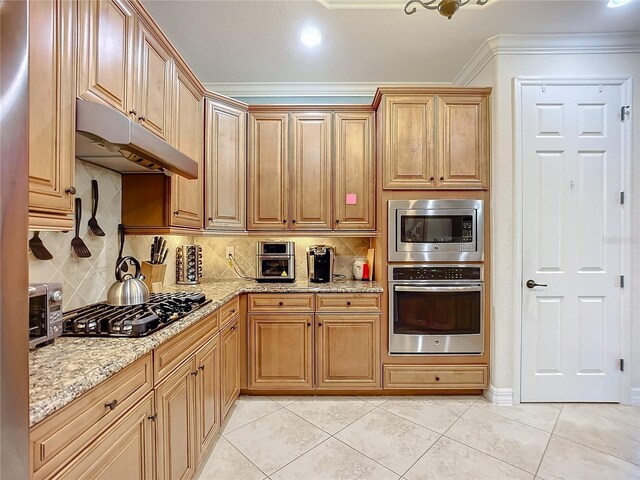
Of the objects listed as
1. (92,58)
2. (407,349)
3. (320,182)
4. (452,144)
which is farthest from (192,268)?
(452,144)

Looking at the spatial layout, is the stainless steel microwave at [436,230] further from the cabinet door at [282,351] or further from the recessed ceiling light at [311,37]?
the recessed ceiling light at [311,37]

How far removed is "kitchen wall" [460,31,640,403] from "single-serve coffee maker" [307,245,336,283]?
53.4 inches

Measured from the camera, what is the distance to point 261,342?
92.9 inches

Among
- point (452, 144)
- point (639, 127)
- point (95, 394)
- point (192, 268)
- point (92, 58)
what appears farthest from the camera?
point (192, 268)

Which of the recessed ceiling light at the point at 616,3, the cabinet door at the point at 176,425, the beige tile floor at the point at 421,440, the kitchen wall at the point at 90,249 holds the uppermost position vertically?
the recessed ceiling light at the point at 616,3

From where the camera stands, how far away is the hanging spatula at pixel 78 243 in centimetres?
152

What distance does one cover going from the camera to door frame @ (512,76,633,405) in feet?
7.29

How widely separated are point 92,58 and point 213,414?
1.94m

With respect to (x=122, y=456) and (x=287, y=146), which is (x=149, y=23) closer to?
(x=287, y=146)

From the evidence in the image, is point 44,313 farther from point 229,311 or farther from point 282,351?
point 282,351

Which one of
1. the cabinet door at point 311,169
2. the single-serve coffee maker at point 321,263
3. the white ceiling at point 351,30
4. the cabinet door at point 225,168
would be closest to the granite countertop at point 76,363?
the cabinet door at point 225,168

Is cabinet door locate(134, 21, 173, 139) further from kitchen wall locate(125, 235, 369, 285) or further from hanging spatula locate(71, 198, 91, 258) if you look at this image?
kitchen wall locate(125, 235, 369, 285)

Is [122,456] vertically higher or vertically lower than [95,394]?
lower

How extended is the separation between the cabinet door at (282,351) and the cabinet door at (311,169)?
33.3 inches
